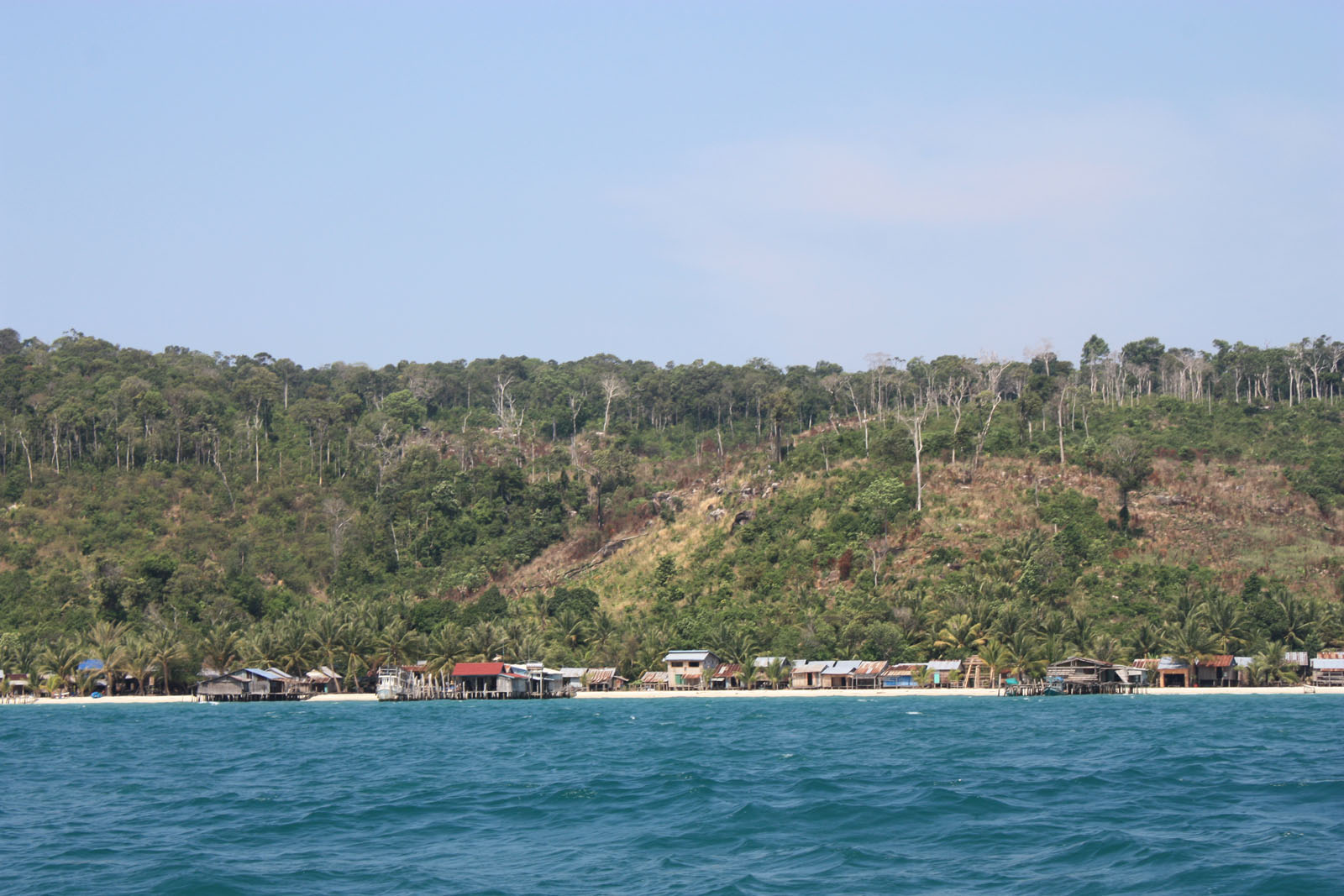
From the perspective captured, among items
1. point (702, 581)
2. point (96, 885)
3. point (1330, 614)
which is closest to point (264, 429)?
point (702, 581)

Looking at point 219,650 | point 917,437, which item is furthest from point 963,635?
point 219,650

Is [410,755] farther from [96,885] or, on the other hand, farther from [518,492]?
[518,492]

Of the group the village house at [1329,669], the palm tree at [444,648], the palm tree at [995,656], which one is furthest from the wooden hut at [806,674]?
the village house at [1329,669]

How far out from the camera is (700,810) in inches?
1280

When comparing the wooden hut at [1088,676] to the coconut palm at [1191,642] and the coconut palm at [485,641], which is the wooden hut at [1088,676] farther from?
the coconut palm at [485,641]

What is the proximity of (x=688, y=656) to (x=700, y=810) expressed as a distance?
198 feet

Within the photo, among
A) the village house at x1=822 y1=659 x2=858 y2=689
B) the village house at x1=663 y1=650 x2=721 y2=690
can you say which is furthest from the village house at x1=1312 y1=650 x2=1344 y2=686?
the village house at x1=663 y1=650 x2=721 y2=690

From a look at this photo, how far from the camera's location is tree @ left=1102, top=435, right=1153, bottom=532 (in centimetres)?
9906

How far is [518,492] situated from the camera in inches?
4833

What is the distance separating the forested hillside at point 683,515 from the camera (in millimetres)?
92750

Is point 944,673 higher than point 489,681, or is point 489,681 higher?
point 944,673

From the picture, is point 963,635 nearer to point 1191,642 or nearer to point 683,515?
point 1191,642

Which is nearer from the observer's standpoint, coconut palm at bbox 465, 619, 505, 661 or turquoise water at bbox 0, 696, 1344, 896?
turquoise water at bbox 0, 696, 1344, 896

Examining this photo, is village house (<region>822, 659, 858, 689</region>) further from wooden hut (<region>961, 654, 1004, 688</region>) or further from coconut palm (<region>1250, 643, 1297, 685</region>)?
coconut palm (<region>1250, 643, 1297, 685</region>)
